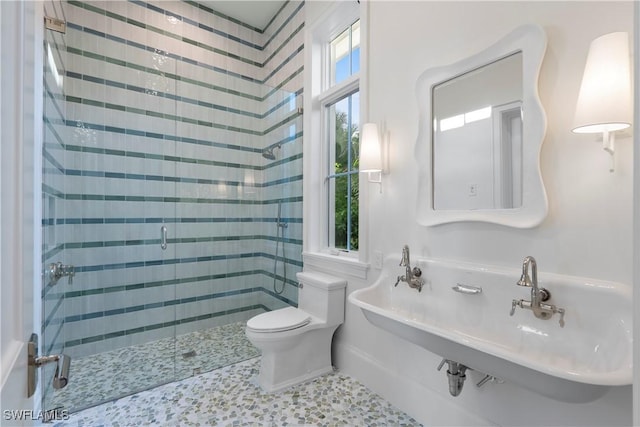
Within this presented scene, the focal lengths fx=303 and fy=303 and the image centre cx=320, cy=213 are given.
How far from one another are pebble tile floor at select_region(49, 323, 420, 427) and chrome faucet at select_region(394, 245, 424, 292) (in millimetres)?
765

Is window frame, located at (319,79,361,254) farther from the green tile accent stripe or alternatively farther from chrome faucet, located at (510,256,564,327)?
chrome faucet, located at (510,256,564,327)

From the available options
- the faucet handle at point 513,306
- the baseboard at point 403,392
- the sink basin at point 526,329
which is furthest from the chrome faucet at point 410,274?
the baseboard at point 403,392

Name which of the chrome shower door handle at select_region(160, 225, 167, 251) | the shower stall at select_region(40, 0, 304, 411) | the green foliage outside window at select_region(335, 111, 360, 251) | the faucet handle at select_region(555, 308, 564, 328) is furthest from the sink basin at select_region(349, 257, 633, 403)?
the chrome shower door handle at select_region(160, 225, 167, 251)

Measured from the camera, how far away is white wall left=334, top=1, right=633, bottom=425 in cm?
107

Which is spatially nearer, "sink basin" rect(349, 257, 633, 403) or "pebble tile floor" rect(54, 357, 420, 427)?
"sink basin" rect(349, 257, 633, 403)

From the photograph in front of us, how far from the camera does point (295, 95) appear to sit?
9.05ft

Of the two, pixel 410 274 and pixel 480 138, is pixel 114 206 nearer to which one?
pixel 410 274

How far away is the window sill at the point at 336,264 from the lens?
2.04 meters

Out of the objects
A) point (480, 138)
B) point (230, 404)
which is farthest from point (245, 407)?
point (480, 138)

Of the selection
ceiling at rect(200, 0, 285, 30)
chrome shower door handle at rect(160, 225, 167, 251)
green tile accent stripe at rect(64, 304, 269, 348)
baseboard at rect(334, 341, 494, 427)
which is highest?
ceiling at rect(200, 0, 285, 30)

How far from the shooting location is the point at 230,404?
1831 mm

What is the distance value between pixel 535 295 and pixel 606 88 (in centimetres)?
75

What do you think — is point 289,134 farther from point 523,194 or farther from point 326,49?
point 523,194

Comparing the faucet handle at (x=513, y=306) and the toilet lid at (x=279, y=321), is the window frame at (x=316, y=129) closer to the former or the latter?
the toilet lid at (x=279, y=321)
